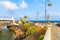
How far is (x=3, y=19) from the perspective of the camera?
18038 centimetres

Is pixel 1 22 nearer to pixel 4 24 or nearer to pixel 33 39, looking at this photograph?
pixel 4 24

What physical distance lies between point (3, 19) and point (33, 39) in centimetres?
15371

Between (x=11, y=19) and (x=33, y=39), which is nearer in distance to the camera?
(x=33, y=39)

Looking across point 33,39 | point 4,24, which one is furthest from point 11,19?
point 33,39

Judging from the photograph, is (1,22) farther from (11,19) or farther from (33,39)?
(33,39)

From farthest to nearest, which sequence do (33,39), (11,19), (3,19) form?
(3,19) → (11,19) → (33,39)

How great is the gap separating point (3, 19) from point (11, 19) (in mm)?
16292

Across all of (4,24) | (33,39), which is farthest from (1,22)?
(33,39)

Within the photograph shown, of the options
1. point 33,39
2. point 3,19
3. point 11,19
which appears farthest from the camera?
point 3,19

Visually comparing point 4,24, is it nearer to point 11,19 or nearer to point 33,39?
point 11,19

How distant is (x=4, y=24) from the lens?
167500 millimetres

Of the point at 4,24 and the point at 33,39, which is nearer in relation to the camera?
the point at 33,39

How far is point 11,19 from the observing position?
546 ft

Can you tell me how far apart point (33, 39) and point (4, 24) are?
461 ft
